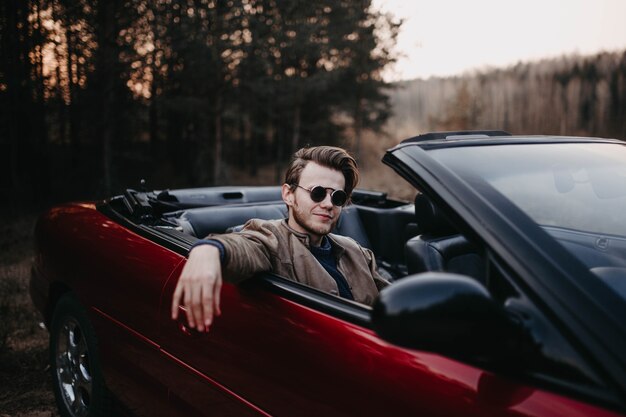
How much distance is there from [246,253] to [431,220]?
1157 millimetres

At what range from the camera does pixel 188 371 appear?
194 cm

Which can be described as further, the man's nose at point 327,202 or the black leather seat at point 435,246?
the black leather seat at point 435,246

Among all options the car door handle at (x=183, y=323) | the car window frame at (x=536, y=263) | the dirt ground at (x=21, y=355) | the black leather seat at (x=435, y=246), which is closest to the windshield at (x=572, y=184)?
the car window frame at (x=536, y=263)

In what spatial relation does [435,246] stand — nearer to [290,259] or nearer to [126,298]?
[290,259]

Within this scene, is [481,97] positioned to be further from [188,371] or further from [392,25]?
[188,371]

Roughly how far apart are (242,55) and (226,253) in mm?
15456

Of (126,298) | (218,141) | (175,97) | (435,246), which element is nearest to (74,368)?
(126,298)

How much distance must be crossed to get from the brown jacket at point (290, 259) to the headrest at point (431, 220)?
375 millimetres

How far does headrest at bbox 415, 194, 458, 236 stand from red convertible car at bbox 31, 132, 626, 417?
10mm

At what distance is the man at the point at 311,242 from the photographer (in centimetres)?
177

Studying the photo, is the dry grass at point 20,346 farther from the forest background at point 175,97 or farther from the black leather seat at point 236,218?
the black leather seat at point 236,218

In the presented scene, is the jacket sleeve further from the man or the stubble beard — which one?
the stubble beard

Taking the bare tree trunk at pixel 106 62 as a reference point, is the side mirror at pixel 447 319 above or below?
below

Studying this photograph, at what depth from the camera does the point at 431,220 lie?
2570 millimetres
